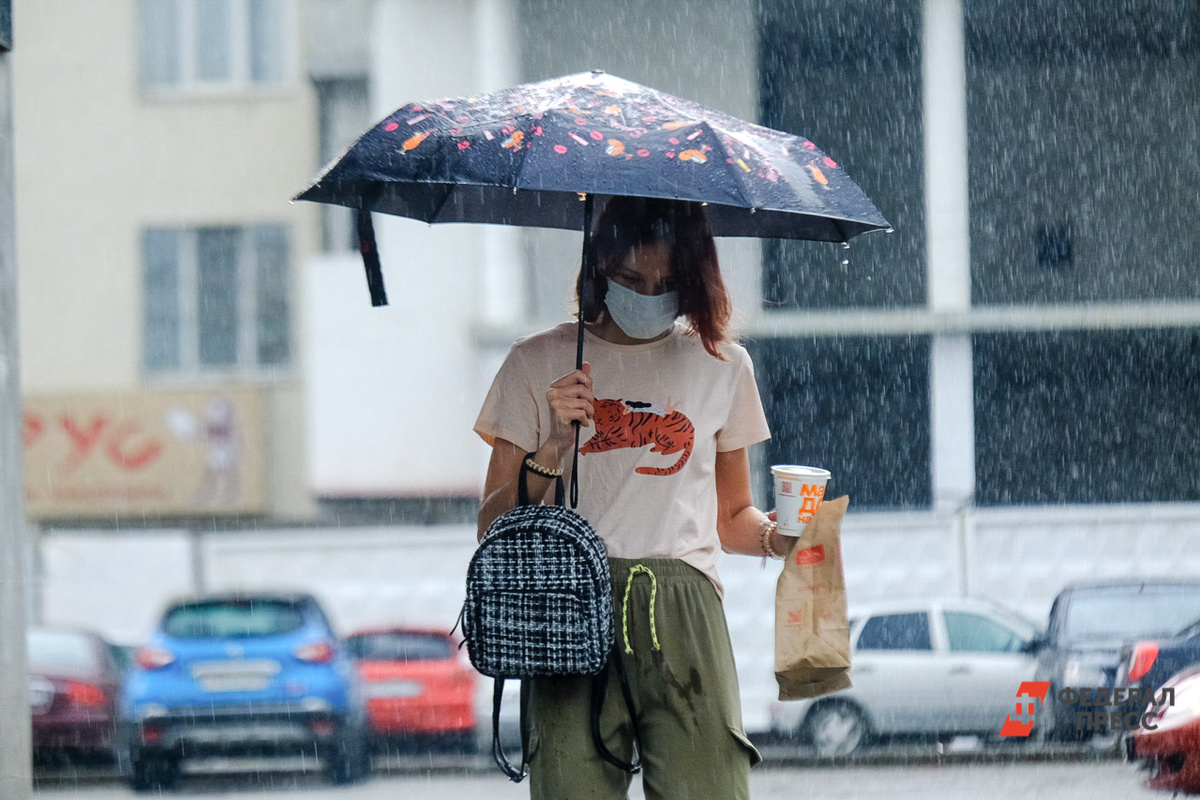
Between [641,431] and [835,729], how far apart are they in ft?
22.4

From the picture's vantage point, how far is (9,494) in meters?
3.54

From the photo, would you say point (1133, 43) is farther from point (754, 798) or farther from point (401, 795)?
point (401, 795)

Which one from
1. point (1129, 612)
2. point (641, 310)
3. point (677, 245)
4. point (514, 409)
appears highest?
point (677, 245)

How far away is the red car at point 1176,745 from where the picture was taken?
21.6 feet

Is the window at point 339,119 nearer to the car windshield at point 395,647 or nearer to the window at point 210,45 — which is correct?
the window at point 210,45

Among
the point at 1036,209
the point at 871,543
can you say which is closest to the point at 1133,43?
the point at 1036,209

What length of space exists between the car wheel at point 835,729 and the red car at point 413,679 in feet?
7.05

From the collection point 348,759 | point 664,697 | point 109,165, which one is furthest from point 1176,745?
point 109,165

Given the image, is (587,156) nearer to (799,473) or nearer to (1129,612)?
(799,473)

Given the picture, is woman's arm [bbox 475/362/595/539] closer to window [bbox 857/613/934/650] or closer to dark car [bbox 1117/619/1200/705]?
dark car [bbox 1117/619/1200/705]

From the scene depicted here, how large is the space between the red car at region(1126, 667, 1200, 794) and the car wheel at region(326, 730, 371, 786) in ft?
14.8

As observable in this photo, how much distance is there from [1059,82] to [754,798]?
27.6ft

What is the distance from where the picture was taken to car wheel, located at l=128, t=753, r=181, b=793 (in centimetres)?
859

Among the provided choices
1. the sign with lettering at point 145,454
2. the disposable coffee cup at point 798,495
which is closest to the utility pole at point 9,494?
the disposable coffee cup at point 798,495
